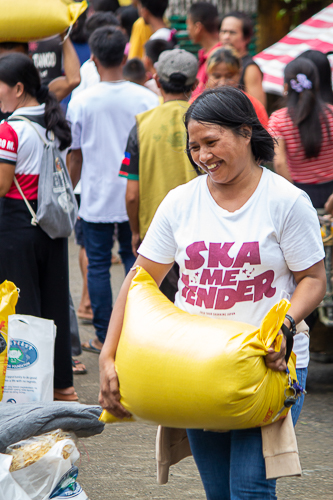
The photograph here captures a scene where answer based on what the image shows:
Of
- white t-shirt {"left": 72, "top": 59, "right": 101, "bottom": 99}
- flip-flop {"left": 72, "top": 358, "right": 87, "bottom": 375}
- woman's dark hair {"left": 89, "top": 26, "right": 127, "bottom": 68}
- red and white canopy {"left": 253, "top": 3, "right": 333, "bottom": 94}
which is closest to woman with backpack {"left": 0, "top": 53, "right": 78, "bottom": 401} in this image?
flip-flop {"left": 72, "top": 358, "right": 87, "bottom": 375}

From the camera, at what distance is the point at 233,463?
2096 millimetres

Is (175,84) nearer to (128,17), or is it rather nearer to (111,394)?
(111,394)

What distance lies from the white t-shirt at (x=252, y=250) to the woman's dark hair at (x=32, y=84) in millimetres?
1968

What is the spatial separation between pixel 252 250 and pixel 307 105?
2.64m

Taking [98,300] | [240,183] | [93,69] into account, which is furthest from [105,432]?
[93,69]

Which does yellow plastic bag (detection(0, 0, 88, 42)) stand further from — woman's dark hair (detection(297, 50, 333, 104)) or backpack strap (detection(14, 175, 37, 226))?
Answer: woman's dark hair (detection(297, 50, 333, 104))

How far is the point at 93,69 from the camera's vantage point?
6.59m

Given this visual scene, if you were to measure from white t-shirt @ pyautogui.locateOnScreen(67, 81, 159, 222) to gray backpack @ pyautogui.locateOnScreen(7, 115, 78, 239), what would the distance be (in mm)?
1153

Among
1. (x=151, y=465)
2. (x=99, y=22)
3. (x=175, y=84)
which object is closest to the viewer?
(x=151, y=465)

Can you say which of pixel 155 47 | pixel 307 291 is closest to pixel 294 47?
pixel 155 47

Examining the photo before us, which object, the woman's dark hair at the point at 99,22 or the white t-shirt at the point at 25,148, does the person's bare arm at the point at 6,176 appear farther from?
the woman's dark hair at the point at 99,22

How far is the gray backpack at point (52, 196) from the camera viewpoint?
383cm

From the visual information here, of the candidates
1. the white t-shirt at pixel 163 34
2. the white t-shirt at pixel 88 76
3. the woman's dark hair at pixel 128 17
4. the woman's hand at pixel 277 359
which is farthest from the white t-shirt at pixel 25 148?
the woman's dark hair at pixel 128 17

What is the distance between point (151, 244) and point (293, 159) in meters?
2.50
